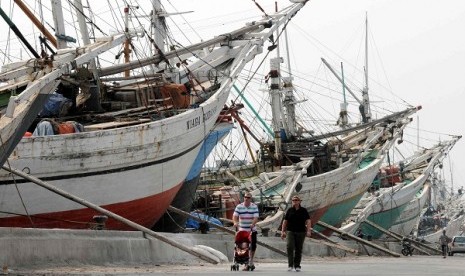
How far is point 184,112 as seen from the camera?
25703 mm

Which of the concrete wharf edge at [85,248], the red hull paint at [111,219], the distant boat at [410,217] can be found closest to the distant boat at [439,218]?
the distant boat at [410,217]

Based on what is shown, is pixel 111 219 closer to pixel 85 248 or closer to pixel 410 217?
pixel 85 248

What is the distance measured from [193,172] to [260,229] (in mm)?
2851

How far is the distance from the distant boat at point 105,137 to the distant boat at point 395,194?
1944 centimetres

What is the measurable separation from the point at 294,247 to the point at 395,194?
1575 inches

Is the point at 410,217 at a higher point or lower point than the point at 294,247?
higher

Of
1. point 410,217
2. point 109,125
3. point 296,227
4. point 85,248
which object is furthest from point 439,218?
point 85,248

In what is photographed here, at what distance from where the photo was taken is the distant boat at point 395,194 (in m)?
49.2

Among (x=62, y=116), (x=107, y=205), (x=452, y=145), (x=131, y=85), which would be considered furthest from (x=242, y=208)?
(x=452, y=145)

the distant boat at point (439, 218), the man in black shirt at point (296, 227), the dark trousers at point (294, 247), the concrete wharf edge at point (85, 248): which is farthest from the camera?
the distant boat at point (439, 218)

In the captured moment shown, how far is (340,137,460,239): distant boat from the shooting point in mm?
49188

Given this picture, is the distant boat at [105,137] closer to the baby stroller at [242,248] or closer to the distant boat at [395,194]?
the baby stroller at [242,248]

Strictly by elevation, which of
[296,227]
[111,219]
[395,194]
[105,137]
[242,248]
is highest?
[395,194]

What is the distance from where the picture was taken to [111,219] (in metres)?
21.9
